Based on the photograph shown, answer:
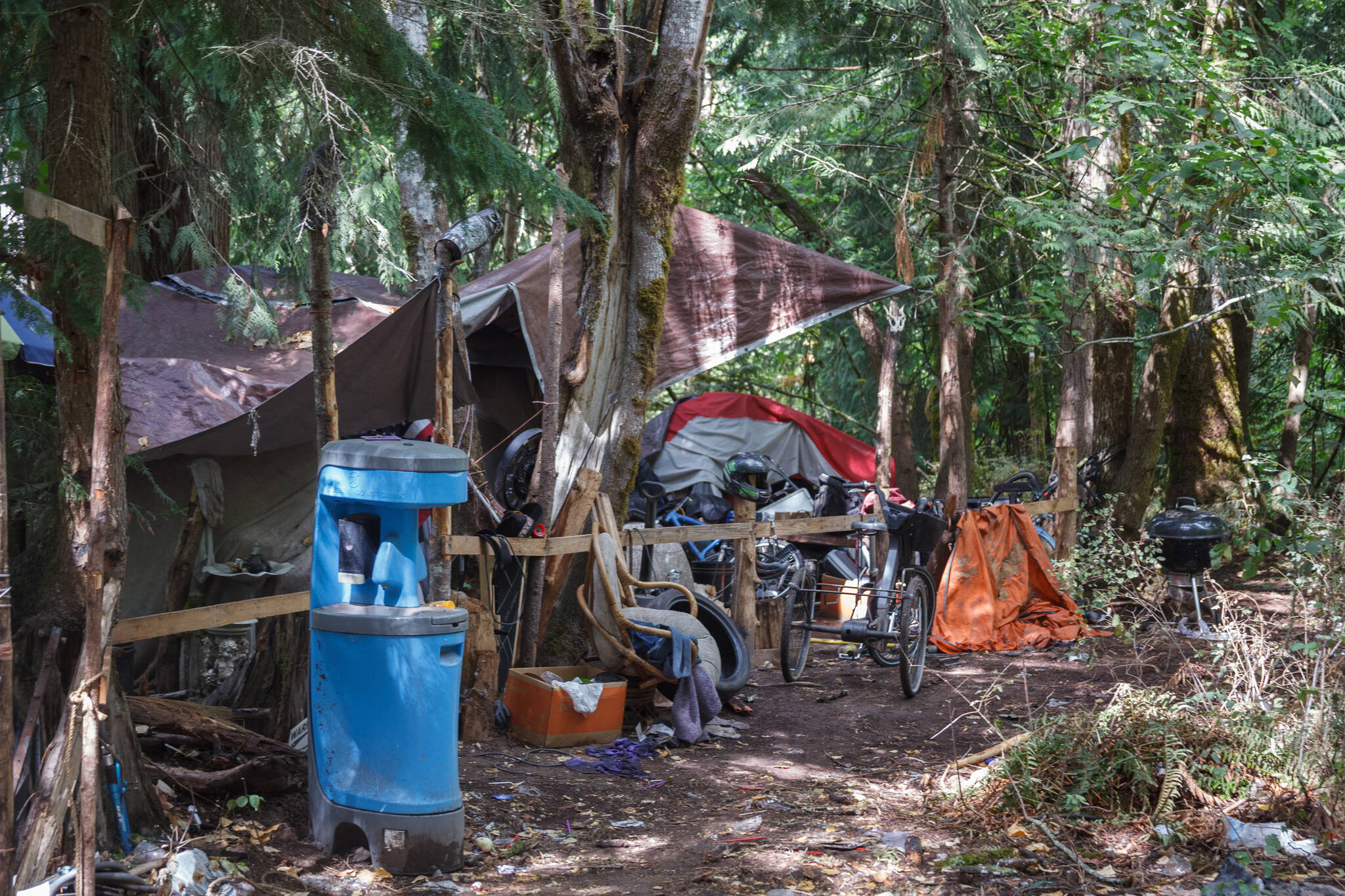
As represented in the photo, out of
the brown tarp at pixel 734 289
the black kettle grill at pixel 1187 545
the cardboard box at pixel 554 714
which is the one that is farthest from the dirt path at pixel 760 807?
the brown tarp at pixel 734 289

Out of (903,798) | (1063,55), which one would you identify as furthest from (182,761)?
(1063,55)

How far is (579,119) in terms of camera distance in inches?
269

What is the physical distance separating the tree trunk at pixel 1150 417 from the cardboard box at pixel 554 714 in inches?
267

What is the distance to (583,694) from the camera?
17.9ft

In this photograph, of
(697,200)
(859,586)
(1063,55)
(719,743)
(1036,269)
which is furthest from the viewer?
(697,200)

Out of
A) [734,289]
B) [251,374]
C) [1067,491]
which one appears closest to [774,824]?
[251,374]

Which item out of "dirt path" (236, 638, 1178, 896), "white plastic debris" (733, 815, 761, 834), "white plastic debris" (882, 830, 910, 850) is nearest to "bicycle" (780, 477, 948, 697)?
"dirt path" (236, 638, 1178, 896)

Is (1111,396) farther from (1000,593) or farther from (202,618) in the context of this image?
(202,618)

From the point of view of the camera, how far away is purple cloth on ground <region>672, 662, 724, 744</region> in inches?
226

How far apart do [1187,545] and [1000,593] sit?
57.2 inches

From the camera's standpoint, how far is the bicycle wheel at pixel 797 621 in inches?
279

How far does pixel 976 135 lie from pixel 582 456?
→ 7.10 m

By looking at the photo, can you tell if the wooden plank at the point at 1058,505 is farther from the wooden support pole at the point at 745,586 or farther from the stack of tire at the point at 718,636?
the stack of tire at the point at 718,636

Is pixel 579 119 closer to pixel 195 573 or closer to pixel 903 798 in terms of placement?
pixel 195 573
